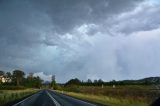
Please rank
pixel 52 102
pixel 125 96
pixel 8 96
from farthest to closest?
pixel 125 96, pixel 8 96, pixel 52 102

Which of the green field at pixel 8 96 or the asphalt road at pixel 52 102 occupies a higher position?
the green field at pixel 8 96

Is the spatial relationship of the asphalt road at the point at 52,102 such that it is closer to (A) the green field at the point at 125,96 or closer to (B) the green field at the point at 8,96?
(B) the green field at the point at 8,96

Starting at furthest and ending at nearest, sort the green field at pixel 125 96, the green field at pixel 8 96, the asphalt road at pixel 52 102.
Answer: the green field at pixel 8 96, the green field at pixel 125 96, the asphalt road at pixel 52 102

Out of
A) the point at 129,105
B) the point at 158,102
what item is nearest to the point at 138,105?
the point at 129,105

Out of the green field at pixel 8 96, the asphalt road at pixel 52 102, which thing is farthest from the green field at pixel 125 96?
the green field at pixel 8 96

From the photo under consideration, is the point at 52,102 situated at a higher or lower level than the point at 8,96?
lower

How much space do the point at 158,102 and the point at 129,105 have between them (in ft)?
89.0

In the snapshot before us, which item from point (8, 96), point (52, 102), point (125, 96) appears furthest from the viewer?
point (125, 96)

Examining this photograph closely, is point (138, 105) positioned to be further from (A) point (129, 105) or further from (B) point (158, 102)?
(B) point (158, 102)

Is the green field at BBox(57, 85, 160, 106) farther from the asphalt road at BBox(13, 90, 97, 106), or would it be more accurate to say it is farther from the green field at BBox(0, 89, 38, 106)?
the green field at BBox(0, 89, 38, 106)

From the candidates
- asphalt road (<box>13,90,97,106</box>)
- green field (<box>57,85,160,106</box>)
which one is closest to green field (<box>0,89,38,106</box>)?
asphalt road (<box>13,90,97,106</box>)

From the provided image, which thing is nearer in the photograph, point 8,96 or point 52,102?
point 52,102

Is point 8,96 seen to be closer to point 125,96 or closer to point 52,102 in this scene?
point 52,102

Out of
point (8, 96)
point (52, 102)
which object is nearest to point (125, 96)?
point (8, 96)
